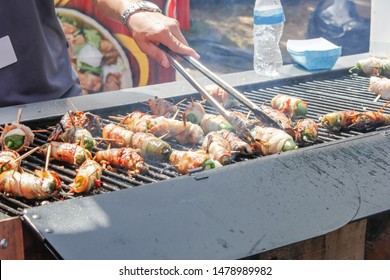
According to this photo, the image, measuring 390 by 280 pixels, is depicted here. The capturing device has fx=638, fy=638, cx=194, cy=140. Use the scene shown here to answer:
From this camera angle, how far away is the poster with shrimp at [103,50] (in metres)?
7.63

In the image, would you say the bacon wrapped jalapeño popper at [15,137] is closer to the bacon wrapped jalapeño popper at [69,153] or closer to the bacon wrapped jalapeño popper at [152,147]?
the bacon wrapped jalapeño popper at [69,153]

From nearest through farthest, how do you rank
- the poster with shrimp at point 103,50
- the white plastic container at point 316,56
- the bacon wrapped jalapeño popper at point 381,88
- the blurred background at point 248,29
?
the bacon wrapped jalapeño popper at point 381,88 < the white plastic container at point 316,56 < the poster with shrimp at point 103,50 < the blurred background at point 248,29

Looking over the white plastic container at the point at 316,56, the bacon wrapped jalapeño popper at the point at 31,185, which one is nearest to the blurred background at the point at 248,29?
the white plastic container at the point at 316,56

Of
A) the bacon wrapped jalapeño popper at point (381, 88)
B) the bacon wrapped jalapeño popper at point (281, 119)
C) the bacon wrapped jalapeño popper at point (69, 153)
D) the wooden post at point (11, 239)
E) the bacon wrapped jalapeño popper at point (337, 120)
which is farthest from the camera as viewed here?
the bacon wrapped jalapeño popper at point (381, 88)

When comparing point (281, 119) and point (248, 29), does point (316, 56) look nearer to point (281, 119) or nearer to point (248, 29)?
point (281, 119)

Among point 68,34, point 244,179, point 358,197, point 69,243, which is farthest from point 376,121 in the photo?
point 68,34

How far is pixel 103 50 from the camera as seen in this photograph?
7820mm

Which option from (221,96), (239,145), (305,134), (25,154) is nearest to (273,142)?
(239,145)

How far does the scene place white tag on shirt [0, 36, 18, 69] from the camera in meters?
4.25

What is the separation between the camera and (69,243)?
257 cm

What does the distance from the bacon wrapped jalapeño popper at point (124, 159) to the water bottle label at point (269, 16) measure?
2.38m

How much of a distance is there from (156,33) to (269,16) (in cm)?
160

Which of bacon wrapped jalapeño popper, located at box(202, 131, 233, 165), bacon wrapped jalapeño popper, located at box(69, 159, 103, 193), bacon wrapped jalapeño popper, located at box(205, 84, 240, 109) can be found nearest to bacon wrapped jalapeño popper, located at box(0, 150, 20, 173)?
bacon wrapped jalapeño popper, located at box(69, 159, 103, 193)

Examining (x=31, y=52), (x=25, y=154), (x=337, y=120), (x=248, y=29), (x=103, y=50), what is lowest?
(x=248, y=29)
